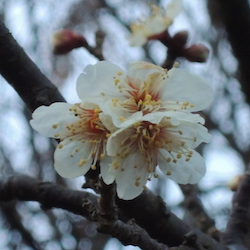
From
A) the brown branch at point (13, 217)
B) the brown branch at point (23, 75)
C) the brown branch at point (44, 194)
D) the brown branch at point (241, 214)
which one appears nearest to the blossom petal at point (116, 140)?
the brown branch at point (23, 75)

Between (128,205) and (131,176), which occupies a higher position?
(131,176)

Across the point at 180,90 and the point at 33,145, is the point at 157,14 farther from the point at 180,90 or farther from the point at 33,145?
the point at 33,145

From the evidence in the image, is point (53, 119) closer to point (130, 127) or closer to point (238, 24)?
point (130, 127)

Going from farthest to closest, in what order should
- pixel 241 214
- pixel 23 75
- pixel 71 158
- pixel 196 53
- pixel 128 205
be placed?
pixel 196 53 → pixel 241 214 → pixel 128 205 → pixel 23 75 → pixel 71 158

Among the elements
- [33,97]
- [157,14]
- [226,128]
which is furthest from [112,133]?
[226,128]

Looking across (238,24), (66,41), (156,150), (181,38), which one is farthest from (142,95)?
(66,41)

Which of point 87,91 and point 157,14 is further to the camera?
point 157,14
